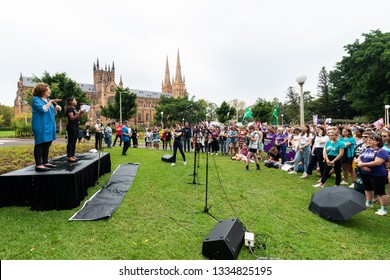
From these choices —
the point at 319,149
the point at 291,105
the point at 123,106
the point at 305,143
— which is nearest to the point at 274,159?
the point at 305,143

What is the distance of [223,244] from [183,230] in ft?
3.63

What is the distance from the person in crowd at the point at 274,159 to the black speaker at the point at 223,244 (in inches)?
306

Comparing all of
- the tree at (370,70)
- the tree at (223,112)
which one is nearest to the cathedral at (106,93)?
the tree at (223,112)

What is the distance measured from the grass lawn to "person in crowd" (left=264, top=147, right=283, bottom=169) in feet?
14.3

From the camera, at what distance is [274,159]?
11492 mm

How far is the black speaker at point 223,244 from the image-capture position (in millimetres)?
3074

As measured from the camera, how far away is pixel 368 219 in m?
4.73

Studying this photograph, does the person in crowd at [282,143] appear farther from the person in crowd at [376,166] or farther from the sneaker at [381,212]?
the sneaker at [381,212]

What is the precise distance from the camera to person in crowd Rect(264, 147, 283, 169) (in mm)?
10617

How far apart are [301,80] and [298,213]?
26.5 ft

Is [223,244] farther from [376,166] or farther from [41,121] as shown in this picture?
[41,121]

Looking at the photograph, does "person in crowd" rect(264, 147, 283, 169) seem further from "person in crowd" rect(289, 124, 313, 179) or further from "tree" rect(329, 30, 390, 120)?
"tree" rect(329, 30, 390, 120)
